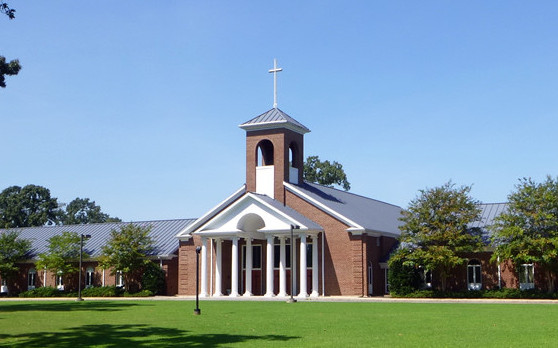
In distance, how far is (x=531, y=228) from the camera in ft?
140

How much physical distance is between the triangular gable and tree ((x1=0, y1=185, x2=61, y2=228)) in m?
59.3

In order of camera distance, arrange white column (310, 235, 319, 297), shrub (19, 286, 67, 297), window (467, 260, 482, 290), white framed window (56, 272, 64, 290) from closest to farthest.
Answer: white column (310, 235, 319, 297), window (467, 260, 482, 290), shrub (19, 286, 67, 297), white framed window (56, 272, 64, 290)

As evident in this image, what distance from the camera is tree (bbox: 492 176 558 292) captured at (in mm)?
41812

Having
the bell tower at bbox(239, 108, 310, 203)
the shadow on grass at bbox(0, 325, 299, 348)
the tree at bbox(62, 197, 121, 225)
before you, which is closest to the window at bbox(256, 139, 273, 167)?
the bell tower at bbox(239, 108, 310, 203)

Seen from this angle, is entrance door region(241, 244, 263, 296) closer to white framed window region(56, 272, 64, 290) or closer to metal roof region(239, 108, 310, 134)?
metal roof region(239, 108, 310, 134)

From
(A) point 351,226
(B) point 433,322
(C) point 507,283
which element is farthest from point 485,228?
(B) point 433,322

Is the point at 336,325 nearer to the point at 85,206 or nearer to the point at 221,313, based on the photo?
the point at 221,313

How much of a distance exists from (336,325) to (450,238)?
24660 mm

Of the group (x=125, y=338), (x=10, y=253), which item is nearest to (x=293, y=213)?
(x=10, y=253)

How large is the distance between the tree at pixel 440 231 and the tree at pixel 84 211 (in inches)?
3514

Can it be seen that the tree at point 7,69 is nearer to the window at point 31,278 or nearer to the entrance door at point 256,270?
the entrance door at point 256,270

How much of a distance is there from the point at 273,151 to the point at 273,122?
90.8 inches

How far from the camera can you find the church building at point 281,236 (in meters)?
46.2

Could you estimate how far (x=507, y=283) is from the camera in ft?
150
